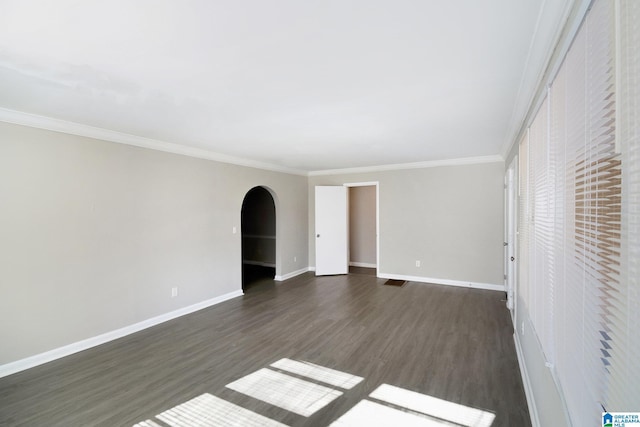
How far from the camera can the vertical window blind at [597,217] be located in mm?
650

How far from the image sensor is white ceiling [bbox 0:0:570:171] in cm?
136

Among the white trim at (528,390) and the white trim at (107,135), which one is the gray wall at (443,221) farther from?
the white trim at (107,135)

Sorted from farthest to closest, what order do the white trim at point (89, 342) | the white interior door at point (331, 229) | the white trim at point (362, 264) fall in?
the white trim at point (362, 264)
the white interior door at point (331, 229)
the white trim at point (89, 342)

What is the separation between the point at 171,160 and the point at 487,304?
5.15 metres

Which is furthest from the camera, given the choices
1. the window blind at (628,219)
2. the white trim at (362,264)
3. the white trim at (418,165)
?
the white trim at (362,264)

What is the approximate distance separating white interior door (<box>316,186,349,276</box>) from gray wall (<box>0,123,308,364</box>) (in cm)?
225

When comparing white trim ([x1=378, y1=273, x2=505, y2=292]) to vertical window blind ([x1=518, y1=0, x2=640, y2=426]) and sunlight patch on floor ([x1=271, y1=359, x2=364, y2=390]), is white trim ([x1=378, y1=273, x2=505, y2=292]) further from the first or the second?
vertical window blind ([x1=518, y1=0, x2=640, y2=426])

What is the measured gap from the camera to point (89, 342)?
123 inches

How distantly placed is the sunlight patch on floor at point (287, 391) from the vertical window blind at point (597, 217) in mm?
1596

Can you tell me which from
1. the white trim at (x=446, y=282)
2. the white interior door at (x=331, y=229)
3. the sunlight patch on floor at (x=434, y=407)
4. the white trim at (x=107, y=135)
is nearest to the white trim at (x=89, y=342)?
the white trim at (x=107, y=135)

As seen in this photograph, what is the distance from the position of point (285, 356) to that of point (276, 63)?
8.84ft

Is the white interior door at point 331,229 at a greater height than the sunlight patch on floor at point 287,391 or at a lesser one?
greater

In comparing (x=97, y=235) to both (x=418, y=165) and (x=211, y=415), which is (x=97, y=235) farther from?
(x=418, y=165)

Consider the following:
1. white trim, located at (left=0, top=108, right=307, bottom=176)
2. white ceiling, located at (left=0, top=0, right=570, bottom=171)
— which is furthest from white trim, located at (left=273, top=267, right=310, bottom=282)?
white ceiling, located at (left=0, top=0, right=570, bottom=171)
